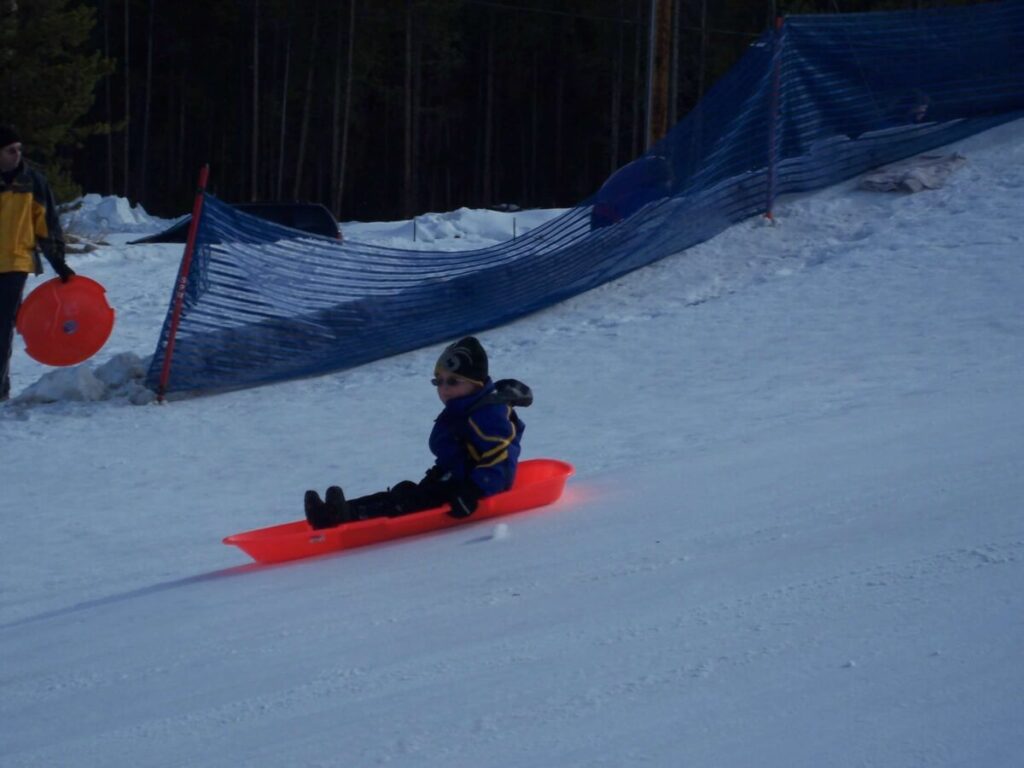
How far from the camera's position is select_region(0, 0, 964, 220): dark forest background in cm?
4188

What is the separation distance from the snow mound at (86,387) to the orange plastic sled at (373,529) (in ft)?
13.5

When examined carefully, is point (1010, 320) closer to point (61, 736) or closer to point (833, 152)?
point (833, 152)

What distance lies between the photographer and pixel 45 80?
2341cm

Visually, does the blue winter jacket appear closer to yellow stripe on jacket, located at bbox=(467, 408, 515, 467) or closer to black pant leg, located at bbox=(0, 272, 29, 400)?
yellow stripe on jacket, located at bbox=(467, 408, 515, 467)

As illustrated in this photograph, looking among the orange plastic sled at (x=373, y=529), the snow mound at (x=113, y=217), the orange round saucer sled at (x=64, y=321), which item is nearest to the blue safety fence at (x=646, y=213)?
the orange round saucer sled at (x=64, y=321)

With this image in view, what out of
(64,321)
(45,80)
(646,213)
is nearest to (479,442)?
(64,321)

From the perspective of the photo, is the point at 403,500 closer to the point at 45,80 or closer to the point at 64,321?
the point at 64,321

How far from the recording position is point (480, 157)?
50.8 m

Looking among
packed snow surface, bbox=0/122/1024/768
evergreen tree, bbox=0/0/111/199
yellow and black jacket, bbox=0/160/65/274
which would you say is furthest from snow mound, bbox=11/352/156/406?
evergreen tree, bbox=0/0/111/199

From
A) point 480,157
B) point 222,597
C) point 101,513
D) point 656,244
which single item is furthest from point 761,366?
point 480,157

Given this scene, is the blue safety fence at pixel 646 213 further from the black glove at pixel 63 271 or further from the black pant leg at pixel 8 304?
the black pant leg at pixel 8 304

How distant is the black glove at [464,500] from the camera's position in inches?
198

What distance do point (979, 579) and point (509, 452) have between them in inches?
85.6

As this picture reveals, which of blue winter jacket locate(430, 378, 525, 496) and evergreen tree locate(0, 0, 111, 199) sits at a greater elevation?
evergreen tree locate(0, 0, 111, 199)
